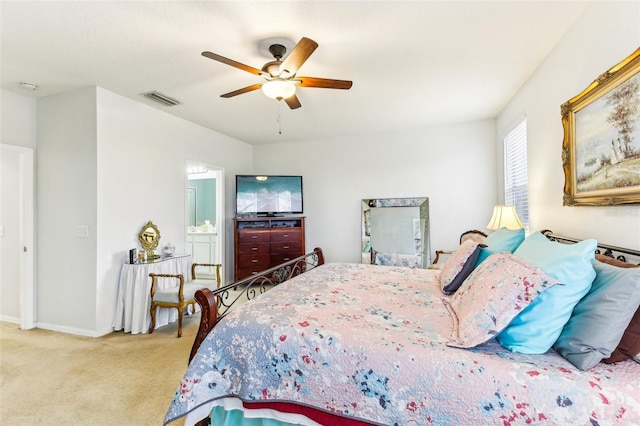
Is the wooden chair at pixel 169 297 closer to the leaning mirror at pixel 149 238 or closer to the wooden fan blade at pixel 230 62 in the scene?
the leaning mirror at pixel 149 238

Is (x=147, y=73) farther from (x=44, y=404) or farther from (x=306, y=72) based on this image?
(x=44, y=404)

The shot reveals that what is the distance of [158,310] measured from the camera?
3.39 m

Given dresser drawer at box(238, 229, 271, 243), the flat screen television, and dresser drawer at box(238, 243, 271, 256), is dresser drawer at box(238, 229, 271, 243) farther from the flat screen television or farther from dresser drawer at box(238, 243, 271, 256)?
the flat screen television

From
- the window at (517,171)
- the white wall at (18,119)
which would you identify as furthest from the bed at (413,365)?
the white wall at (18,119)

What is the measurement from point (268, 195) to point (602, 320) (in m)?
4.61

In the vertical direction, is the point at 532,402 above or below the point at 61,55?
below

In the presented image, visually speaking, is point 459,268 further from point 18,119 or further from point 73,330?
point 18,119

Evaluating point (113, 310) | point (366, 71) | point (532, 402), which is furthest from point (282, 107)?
point (532, 402)

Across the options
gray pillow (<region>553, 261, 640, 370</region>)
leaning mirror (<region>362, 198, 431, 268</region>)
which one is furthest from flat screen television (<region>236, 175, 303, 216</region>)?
gray pillow (<region>553, 261, 640, 370</region>)

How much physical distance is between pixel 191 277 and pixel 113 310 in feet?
3.14

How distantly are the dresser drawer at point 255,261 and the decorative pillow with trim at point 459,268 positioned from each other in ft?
10.9

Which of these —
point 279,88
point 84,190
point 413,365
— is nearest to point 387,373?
point 413,365

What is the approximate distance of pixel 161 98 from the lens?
136 inches

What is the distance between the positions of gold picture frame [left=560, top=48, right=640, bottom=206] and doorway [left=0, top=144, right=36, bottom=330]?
17.1ft
